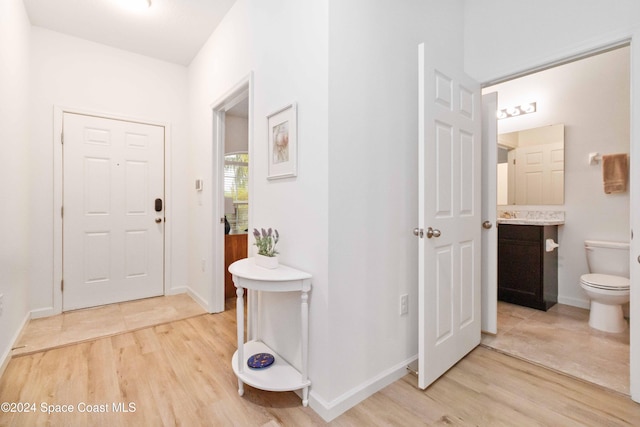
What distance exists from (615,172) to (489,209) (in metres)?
1.43

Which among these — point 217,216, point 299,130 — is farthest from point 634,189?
point 217,216

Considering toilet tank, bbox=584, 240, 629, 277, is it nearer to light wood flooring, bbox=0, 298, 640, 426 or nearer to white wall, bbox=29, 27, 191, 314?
light wood flooring, bbox=0, 298, 640, 426

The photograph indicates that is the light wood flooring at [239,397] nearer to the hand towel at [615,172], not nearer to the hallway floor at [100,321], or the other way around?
the hallway floor at [100,321]

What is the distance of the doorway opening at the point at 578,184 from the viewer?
247cm

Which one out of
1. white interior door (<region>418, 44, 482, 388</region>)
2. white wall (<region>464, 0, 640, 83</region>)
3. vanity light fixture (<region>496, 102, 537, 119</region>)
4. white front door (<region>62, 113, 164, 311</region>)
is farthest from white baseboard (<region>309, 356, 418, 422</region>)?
vanity light fixture (<region>496, 102, 537, 119</region>)

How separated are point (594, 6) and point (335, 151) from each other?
5.78 ft

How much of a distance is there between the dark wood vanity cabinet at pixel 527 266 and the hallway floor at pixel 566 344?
0.52 ft

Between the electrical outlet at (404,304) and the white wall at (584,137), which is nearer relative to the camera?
the electrical outlet at (404,304)

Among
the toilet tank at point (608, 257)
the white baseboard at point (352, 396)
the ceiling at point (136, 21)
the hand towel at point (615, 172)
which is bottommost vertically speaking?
the white baseboard at point (352, 396)

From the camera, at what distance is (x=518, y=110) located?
3.47 metres

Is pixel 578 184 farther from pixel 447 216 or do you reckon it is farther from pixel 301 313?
pixel 301 313

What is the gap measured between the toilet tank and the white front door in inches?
178

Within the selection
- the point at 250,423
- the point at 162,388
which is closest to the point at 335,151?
the point at 250,423

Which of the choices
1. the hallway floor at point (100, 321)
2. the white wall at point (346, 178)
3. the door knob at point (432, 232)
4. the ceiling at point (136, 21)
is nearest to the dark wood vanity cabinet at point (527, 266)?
the white wall at point (346, 178)
